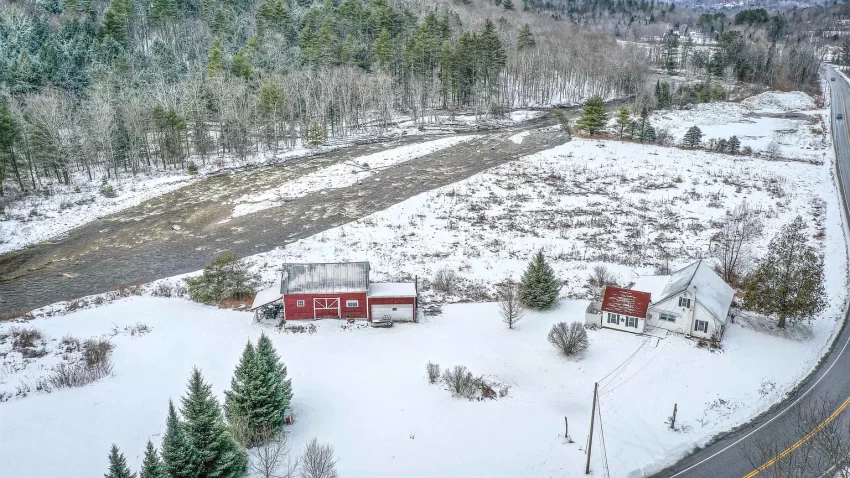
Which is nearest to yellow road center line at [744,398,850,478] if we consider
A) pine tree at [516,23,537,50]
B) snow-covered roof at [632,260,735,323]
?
→ snow-covered roof at [632,260,735,323]

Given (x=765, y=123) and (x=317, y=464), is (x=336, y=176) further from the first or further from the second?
(x=765, y=123)

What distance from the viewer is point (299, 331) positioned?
26.7 m

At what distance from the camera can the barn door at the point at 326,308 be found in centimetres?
2761

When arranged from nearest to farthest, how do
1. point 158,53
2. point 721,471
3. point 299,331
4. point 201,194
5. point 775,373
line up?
point 721,471 < point 775,373 < point 299,331 < point 201,194 < point 158,53

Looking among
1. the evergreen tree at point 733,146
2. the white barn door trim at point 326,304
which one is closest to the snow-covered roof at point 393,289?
the white barn door trim at point 326,304

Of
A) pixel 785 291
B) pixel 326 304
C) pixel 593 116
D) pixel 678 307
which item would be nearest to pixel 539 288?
pixel 678 307

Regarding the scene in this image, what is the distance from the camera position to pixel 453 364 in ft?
78.0

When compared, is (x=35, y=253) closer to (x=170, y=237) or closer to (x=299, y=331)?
(x=170, y=237)

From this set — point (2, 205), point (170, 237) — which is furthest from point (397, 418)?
point (2, 205)

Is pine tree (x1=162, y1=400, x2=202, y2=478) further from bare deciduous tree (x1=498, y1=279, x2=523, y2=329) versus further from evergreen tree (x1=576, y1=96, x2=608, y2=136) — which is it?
evergreen tree (x1=576, y1=96, x2=608, y2=136)

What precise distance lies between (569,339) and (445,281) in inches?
394

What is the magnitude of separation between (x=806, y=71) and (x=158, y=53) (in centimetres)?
11223

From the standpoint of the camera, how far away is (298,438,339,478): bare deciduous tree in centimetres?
1617

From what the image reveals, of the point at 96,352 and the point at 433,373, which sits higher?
the point at 96,352
